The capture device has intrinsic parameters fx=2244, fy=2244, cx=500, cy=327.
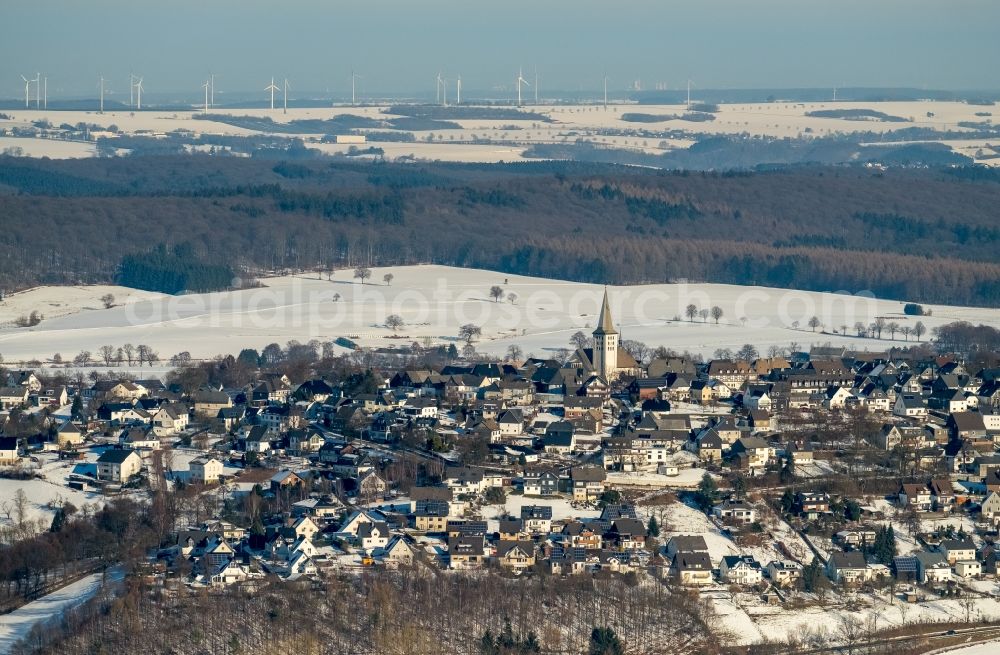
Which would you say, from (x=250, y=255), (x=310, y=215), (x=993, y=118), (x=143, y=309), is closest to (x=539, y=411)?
(x=143, y=309)

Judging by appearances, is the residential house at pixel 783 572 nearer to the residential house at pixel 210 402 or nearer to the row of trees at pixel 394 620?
the row of trees at pixel 394 620

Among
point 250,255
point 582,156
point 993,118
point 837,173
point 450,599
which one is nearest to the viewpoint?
point 450,599

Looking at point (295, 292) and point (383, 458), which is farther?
point (295, 292)

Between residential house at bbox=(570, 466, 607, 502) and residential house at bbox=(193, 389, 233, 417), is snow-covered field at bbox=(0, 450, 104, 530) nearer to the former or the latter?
residential house at bbox=(193, 389, 233, 417)

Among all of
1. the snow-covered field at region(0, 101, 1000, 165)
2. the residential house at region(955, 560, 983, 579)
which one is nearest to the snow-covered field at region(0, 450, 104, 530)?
the residential house at region(955, 560, 983, 579)

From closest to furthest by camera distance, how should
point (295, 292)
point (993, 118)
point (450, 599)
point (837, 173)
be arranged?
point (450, 599) → point (295, 292) → point (837, 173) → point (993, 118)

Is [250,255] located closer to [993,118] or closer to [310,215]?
[310,215]

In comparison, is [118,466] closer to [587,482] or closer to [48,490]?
[48,490]
